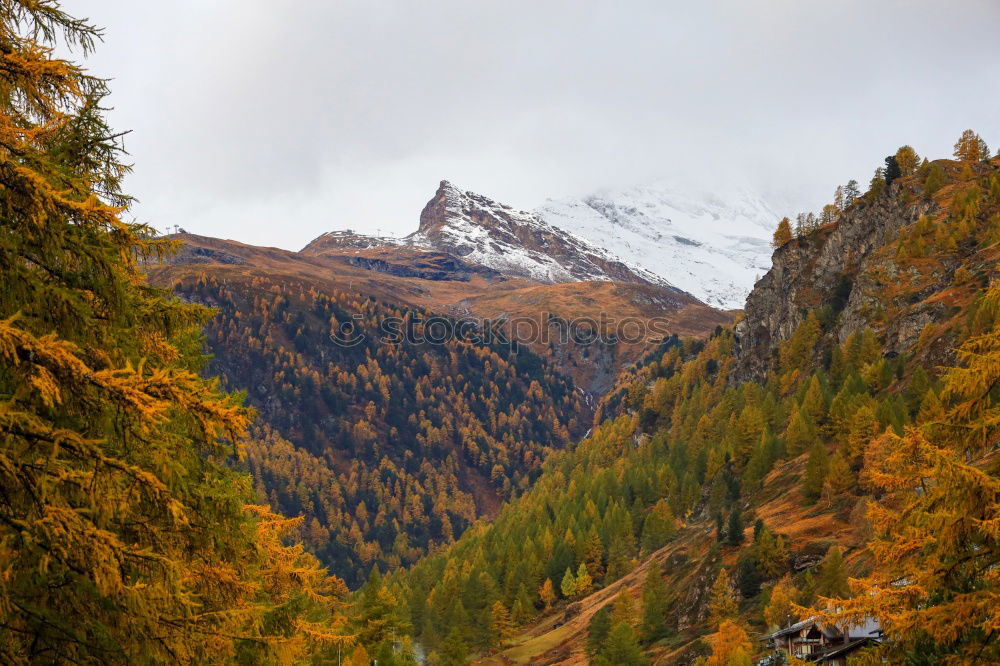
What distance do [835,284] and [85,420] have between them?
168 metres

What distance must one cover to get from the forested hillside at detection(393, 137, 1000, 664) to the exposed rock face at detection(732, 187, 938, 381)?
1.44 ft

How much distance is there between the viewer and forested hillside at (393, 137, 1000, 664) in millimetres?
14234

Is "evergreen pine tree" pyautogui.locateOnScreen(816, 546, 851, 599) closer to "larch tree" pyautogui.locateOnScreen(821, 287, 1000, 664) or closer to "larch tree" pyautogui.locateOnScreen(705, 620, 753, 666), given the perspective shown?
"larch tree" pyautogui.locateOnScreen(705, 620, 753, 666)

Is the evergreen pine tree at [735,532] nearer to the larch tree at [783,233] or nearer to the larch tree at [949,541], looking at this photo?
the larch tree at [949,541]

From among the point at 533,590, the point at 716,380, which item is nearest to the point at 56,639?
the point at 533,590

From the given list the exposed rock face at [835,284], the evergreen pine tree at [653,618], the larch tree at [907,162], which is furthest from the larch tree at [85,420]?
the larch tree at [907,162]

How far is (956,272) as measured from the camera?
126 meters

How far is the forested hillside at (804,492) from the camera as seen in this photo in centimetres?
1423

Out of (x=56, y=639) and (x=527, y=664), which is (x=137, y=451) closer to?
(x=56, y=639)

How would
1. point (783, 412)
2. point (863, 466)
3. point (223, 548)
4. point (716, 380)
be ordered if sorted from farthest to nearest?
point (716, 380) < point (783, 412) < point (863, 466) < point (223, 548)

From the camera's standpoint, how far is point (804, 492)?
9906cm

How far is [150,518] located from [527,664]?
96660mm

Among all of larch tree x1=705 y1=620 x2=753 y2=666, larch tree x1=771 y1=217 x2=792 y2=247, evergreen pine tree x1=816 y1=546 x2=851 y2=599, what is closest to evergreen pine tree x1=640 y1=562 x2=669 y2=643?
larch tree x1=705 y1=620 x2=753 y2=666

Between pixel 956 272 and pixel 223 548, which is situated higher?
pixel 956 272
